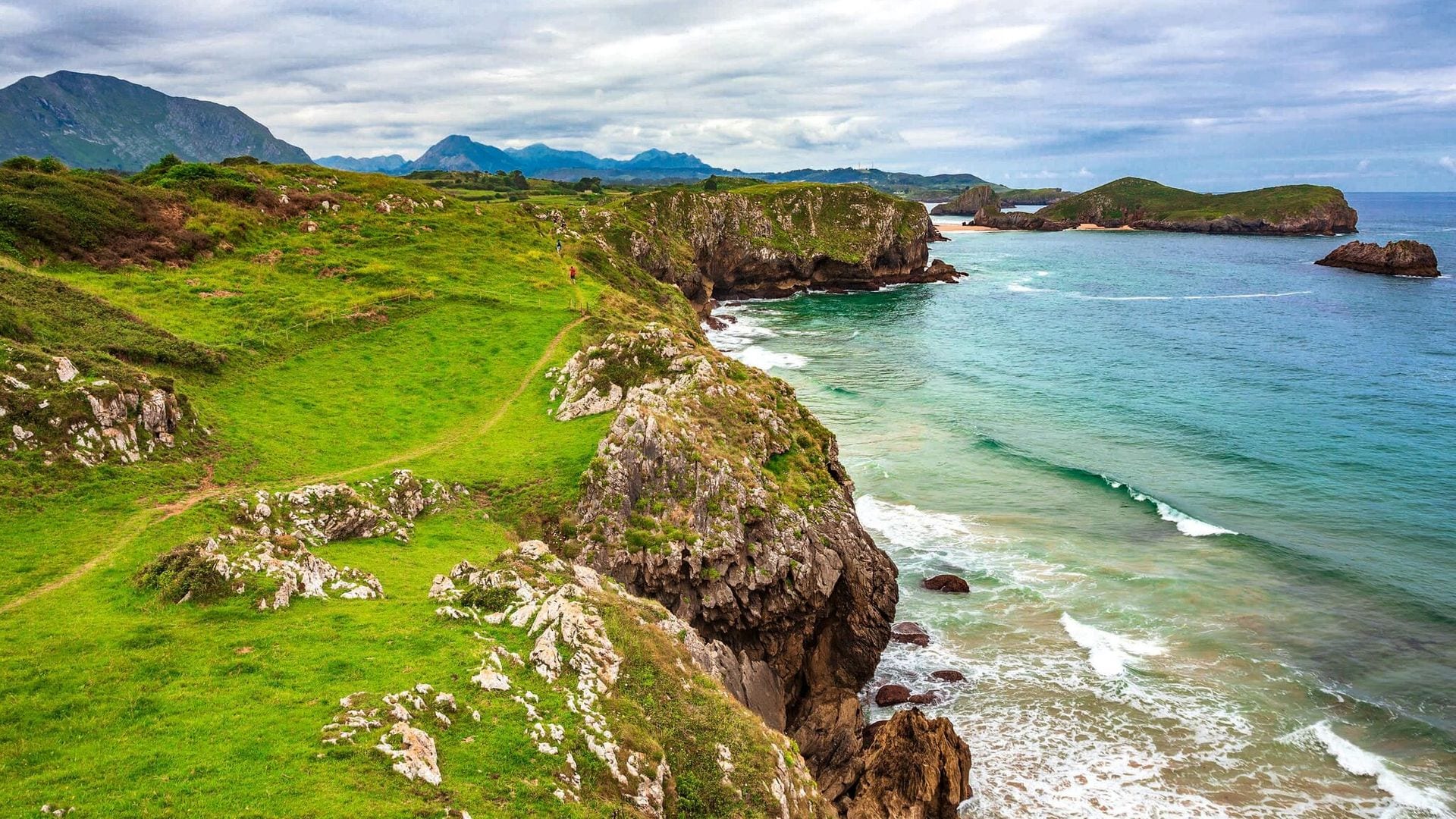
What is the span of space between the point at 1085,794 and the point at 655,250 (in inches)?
3720

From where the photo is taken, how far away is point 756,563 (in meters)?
30.6

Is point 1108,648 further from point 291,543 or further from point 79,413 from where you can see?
point 79,413

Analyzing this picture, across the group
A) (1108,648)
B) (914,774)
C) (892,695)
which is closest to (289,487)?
(914,774)

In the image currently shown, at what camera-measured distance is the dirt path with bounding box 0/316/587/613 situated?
848 inches

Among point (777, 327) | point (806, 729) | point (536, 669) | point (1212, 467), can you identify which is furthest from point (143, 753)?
point (777, 327)

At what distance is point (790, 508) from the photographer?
33281 millimetres

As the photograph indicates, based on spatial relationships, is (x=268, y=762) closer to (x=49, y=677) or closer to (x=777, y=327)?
(x=49, y=677)

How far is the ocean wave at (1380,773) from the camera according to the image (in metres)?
26.0

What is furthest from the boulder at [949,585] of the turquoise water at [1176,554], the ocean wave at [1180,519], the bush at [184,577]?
the bush at [184,577]

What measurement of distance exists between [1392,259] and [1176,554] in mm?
157323

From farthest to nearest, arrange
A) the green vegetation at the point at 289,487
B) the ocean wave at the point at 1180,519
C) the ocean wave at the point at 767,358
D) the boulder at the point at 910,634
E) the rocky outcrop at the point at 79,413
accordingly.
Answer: the ocean wave at the point at 767,358 → the ocean wave at the point at 1180,519 → the boulder at the point at 910,634 → the rocky outcrop at the point at 79,413 → the green vegetation at the point at 289,487

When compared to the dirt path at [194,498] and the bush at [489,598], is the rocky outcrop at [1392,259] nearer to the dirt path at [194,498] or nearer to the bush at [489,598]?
the dirt path at [194,498]

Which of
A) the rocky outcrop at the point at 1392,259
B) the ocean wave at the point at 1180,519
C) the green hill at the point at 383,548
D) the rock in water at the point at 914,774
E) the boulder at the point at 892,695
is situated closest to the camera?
the green hill at the point at 383,548

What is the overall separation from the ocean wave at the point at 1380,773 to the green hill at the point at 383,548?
50.8 feet
